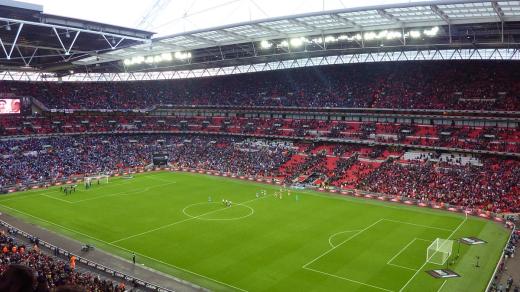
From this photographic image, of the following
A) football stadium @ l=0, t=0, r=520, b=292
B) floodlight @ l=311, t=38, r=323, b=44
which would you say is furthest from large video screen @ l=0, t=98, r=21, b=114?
floodlight @ l=311, t=38, r=323, b=44

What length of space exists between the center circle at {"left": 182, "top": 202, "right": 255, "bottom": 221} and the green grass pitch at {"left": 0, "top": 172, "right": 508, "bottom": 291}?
10 cm

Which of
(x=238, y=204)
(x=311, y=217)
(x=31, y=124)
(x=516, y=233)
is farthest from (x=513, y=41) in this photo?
(x=31, y=124)

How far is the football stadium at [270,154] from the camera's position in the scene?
28.4 meters

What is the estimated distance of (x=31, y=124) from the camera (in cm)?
7012

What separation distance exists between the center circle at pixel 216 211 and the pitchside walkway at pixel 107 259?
1129 centimetres

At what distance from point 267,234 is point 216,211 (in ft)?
29.1

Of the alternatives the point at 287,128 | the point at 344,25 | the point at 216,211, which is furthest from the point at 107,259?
the point at 287,128

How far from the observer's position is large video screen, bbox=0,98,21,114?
59969 mm

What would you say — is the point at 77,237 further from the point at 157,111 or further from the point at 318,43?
the point at 157,111

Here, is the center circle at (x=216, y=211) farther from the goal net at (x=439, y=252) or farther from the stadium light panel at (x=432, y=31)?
the stadium light panel at (x=432, y=31)

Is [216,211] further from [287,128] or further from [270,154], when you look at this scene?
[287,128]

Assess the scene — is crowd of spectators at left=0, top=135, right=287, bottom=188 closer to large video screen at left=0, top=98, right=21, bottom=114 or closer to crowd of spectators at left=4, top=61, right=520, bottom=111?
large video screen at left=0, top=98, right=21, bottom=114

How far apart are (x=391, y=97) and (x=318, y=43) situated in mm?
15525

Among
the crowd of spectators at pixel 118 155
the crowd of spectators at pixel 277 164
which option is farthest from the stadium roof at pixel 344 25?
the crowd of spectators at pixel 277 164
